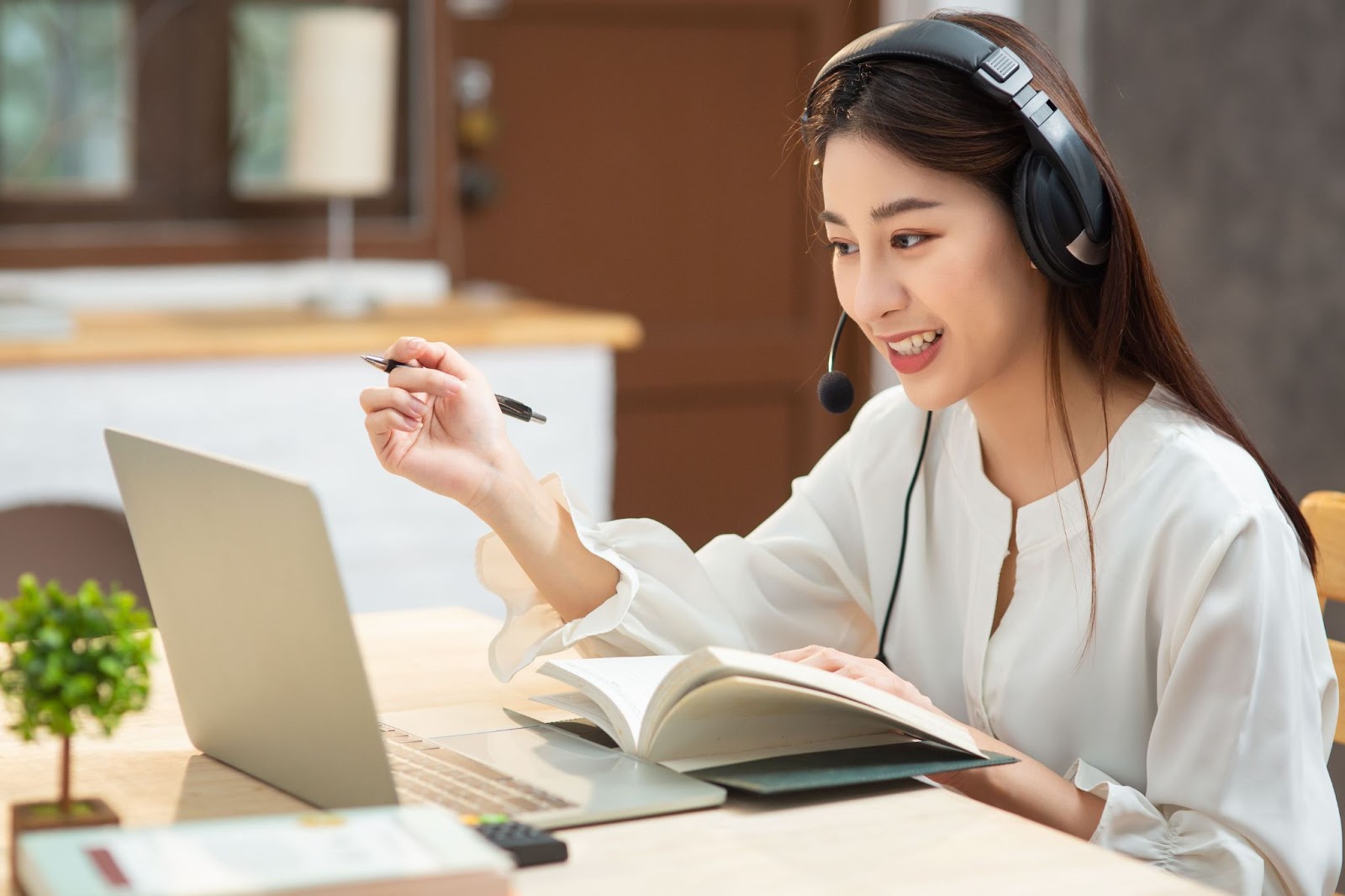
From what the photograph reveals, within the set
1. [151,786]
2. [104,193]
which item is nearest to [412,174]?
[104,193]

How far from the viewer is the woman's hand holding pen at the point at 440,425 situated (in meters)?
1.24

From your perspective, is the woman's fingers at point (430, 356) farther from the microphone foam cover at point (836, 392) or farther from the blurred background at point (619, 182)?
the blurred background at point (619, 182)

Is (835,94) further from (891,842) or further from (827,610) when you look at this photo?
(891,842)

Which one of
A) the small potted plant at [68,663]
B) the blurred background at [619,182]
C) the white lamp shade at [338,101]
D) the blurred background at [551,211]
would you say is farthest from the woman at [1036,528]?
the white lamp shade at [338,101]

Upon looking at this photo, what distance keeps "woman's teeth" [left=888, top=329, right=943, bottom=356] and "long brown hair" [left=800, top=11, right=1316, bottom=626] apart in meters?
0.11

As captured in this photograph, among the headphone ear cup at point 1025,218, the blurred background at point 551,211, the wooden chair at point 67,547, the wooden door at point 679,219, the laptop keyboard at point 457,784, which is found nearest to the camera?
the laptop keyboard at point 457,784

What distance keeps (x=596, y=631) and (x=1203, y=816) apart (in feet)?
1.51

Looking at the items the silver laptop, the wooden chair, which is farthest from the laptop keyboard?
the wooden chair

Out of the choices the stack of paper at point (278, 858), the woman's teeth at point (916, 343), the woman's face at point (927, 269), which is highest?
the woman's face at point (927, 269)

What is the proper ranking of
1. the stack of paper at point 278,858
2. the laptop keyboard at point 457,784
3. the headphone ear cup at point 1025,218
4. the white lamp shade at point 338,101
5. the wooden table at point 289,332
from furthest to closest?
the white lamp shade at point 338,101
the wooden table at point 289,332
the headphone ear cup at point 1025,218
the laptop keyboard at point 457,784
the stack of paper at point 278,858

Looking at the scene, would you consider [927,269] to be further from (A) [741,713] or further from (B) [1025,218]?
(A) [741,713]

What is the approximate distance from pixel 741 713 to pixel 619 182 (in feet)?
8.66

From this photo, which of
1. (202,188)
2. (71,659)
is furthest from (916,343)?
(202,188)

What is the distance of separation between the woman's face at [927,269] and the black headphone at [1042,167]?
0.03m
